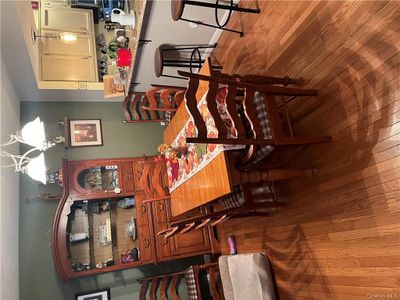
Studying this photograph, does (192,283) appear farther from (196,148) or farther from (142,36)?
(142,36)

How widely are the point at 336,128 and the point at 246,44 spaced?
1342 mm

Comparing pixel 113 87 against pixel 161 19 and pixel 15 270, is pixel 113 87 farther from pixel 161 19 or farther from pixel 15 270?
pixel 15 270

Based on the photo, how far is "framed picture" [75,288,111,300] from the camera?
3.14m

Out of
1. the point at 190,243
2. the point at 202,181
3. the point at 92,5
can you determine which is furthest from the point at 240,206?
the point at 92,5

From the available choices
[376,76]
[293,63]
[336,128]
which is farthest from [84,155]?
[376,76]

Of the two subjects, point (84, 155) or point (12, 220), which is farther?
point (84, 155)

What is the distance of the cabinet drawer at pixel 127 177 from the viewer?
3452mm

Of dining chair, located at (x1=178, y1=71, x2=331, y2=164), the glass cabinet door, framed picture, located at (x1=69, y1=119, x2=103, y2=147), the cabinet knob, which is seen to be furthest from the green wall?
dining chair, located at (x1=178, y1=71, x2=331, y2=164)

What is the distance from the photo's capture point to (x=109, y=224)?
3.40 metres

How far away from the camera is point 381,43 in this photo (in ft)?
5.45

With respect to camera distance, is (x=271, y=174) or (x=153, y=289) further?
(x=153, y=289)

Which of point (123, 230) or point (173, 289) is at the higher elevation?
point (123, 230)

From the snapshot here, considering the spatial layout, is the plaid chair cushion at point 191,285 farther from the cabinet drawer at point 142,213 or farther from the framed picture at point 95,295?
the framed picture at point 95,295

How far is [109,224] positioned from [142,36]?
205 centimetres
